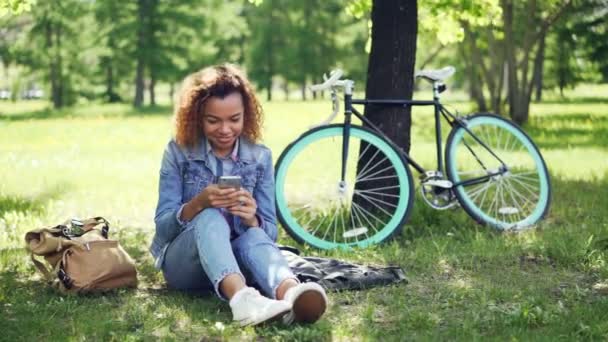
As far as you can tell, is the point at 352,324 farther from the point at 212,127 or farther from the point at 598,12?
the point at 598,12

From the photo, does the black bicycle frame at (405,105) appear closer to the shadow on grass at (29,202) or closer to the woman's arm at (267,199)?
the woman's arm at (267,199)

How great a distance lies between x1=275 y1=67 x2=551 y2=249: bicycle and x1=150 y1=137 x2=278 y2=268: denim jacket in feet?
3.45

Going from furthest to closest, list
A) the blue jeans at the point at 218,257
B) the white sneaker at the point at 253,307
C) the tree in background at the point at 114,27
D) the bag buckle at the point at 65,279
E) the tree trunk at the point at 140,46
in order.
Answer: the tree trunk at the point at 140,46 → the tree in background at the point at 114,27 → the bag buckle at the point at 65,279 → the blue jeans at the point at 218,257 → the white sneaker at the point at 253,307

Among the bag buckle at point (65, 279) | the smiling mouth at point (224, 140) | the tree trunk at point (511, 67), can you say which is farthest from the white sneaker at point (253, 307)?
the tree trunk at point (511, 67)

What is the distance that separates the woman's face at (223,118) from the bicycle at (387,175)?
1.31 metres

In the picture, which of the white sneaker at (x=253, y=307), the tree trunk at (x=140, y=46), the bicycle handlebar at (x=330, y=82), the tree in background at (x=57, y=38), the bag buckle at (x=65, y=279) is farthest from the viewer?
the tree trunk at (x=140, y=46)

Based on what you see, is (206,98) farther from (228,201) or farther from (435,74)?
(435,74)

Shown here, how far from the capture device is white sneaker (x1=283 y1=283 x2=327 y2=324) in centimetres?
376

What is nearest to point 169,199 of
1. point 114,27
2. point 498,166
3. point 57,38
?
point 498,166

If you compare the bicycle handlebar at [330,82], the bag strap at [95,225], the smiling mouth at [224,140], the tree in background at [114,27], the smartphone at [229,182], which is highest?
the tree in background at [114,27]

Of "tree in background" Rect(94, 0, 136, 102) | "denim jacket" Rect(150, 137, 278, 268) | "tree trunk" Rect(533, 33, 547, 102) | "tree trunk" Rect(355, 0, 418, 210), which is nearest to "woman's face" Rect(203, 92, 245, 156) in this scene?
"denim jacket" Rect(150, 137, 278, 268)

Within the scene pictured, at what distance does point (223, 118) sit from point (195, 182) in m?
0.43

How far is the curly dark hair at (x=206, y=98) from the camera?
4398 mm

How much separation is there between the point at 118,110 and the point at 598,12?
1598 cm
